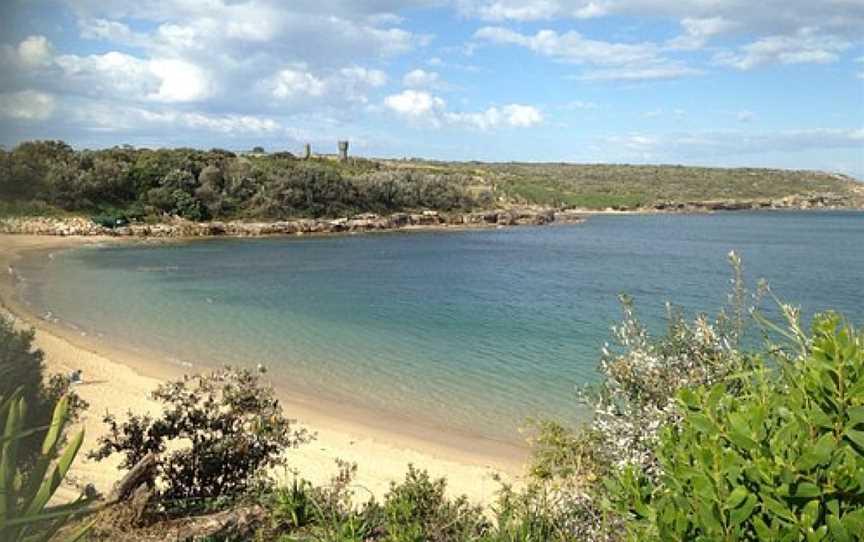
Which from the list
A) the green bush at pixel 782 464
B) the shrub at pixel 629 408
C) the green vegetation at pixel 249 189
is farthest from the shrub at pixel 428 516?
the green vegetation at pixel 249 189

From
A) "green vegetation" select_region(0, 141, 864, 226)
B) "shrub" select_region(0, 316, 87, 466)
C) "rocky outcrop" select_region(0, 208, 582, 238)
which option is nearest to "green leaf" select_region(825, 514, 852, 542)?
"shrub" select_region(0, 316, 87, 466)

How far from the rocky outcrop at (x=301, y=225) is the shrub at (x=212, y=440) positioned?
128 ft

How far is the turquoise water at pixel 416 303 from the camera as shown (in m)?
19.1

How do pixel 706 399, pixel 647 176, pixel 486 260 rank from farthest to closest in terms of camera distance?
pixel 647 176 < pixel 486 260 < pixel 706 399

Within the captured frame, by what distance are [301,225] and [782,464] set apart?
215 ft

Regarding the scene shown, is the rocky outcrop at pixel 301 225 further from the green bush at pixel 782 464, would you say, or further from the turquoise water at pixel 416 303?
the green bush at pixel 782 464

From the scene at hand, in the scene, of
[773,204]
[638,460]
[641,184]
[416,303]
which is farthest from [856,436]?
[641,184]

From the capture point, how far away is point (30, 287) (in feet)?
112

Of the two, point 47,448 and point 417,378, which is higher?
point 47,448

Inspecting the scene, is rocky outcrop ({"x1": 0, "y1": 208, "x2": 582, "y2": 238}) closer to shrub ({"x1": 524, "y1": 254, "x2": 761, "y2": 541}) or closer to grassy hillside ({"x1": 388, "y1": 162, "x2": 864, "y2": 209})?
grassy hillside ({"x1": 388, "y1": 162, "x2": 864, "y2": 209})

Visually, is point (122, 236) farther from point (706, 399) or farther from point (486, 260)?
point (706, 399)

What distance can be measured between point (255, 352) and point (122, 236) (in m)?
38.7

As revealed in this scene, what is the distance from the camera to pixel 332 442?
14586mm

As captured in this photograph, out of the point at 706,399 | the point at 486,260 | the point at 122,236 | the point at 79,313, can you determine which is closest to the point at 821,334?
the point at 706,399
